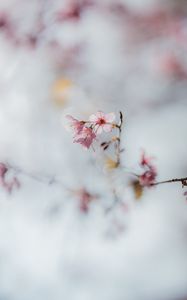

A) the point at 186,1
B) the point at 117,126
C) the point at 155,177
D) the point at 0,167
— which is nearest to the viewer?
the point at 117,126

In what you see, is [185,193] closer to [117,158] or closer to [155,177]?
[155,177]

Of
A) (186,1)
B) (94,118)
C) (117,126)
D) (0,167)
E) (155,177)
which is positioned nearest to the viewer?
(117,126)

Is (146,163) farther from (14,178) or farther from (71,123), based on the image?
(14,178)

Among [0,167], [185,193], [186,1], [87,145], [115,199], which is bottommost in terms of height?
[185,193]

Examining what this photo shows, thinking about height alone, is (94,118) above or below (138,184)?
above

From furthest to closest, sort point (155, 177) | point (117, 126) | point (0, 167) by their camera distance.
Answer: point (0, 167) → point (155, 177) → point (117, 126)

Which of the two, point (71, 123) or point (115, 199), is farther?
point (115, 199)

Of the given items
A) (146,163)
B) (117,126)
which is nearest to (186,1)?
(146,163)

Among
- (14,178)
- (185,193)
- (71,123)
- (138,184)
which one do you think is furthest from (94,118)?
(14,178)

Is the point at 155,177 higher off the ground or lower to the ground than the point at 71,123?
lower
